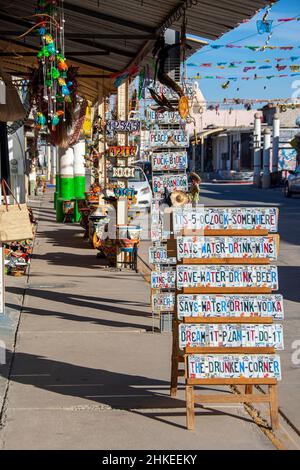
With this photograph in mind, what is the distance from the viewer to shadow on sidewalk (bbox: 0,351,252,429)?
6.13 metres

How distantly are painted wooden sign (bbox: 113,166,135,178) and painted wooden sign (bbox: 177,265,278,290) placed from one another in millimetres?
8360

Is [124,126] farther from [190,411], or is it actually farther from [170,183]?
[190,411]

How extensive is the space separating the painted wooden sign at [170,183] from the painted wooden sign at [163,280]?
0.92 metres

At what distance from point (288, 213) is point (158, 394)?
22.3 metres

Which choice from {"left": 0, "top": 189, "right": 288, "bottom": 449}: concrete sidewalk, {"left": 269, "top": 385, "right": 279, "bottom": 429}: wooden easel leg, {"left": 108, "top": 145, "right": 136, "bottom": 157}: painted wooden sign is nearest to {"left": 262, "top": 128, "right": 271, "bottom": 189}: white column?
{"left": 108, "top": 145, "right": 136, "bottom": 157}: painted wooden sign

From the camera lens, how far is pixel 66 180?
892 inches

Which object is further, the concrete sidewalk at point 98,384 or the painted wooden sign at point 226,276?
the painted wooden sign at point 226,276

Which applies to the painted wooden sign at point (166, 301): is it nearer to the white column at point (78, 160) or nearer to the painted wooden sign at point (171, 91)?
the painted wooden sign at point (171, 91)

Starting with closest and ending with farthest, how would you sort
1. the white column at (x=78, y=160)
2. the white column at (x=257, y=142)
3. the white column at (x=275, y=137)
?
the white column at (x=78, y=160)
the white column at (x=275, y=137)
the white column at (x=257, y=142)

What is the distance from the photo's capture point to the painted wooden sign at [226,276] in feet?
18.9

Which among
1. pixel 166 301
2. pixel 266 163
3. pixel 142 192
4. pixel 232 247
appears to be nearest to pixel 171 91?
pixel 166 301

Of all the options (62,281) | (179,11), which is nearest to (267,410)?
(179,11)

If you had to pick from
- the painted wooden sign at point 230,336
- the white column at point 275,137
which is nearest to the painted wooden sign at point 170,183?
the painted wooden sign at point 230,336

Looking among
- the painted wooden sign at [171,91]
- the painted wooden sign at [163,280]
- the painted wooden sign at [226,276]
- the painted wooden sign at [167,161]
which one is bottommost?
the painted wooden sign at [163,280]
